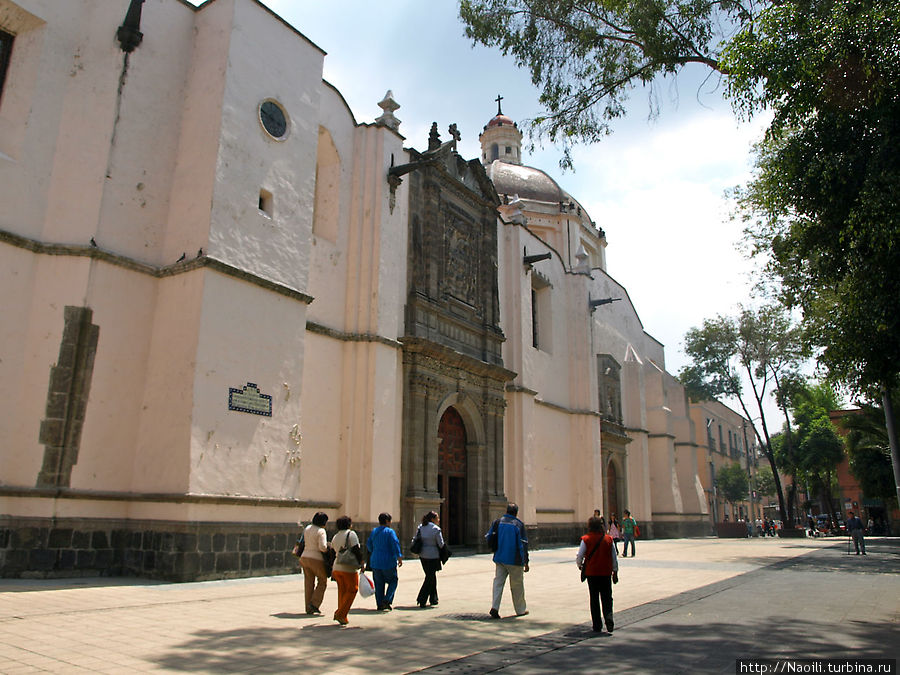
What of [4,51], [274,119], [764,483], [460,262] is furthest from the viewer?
[764,483]

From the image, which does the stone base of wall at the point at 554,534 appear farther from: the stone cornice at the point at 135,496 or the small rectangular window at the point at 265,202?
the small rectangular window at the point at 265,202

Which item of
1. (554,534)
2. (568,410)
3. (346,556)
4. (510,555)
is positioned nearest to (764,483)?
(568,410)

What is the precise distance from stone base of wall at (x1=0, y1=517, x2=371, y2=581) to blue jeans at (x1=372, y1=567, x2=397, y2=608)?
3.60 meters

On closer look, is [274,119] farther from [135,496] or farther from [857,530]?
[857,530]

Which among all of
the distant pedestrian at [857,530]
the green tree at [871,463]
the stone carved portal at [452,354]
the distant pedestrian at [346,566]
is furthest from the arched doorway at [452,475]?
the green tree at [871,463]

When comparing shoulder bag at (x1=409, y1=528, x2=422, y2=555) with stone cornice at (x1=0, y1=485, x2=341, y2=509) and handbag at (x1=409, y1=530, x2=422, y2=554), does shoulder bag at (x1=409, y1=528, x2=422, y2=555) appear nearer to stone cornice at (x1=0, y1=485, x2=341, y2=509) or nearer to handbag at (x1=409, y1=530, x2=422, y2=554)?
handbag at (x1=409, y1=530, x2=422, y2=554)

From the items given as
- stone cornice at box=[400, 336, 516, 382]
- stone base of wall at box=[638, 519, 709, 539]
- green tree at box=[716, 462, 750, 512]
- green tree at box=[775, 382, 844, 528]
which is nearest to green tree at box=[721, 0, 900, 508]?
stone cornice at box=[400, 336, 516, 382]

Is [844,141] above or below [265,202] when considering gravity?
below

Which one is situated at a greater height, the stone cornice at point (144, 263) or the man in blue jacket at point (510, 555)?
the stone cornice at point (144, 263)

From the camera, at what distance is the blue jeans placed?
28.1ft

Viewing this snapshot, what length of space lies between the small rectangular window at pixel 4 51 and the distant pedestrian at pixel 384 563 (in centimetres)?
925

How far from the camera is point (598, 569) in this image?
7.41 metres

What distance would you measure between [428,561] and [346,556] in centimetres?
145

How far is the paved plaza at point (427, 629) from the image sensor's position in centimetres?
561
